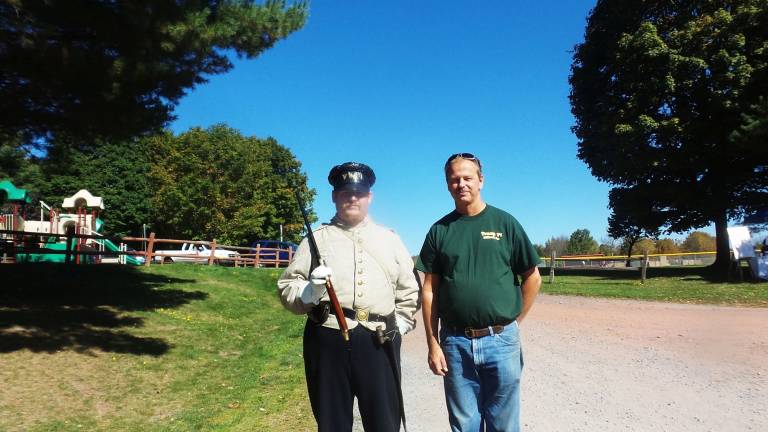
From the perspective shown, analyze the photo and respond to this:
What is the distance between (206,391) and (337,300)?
4605mm

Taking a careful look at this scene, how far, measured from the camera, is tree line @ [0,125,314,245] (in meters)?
40.2

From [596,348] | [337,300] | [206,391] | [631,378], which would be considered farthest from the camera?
[596,348]

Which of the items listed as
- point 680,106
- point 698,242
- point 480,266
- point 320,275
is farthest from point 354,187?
point 698,242

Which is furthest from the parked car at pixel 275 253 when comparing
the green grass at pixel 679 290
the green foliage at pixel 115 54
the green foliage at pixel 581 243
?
the green foliage at pixel 581 243

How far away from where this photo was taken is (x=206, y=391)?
6.51m

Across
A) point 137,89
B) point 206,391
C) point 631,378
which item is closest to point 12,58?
point 137,89

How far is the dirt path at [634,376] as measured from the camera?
4.64m

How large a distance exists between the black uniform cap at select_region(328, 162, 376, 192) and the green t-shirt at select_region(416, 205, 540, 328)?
0.49m

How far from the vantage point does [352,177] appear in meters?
2.86

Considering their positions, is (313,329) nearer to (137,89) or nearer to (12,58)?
(137,89)

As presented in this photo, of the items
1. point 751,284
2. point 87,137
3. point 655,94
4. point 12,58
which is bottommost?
point 751,284

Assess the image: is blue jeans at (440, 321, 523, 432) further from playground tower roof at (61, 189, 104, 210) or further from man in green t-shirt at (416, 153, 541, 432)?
playground tower roof at (61, 189, 104, 210)

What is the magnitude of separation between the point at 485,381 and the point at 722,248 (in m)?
23.7

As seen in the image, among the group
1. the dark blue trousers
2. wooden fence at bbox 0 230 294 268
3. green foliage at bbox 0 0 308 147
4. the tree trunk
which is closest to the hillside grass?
wooden fence at bbox 0 230 294 268
